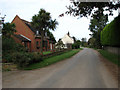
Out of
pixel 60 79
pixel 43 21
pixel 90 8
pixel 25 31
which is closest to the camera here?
pixel 60 79

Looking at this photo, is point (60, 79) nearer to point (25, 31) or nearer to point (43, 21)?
point (43, 21)

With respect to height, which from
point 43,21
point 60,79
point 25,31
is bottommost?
point 60,79

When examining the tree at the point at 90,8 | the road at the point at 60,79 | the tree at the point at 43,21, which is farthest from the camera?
the tree at the point at 43,21

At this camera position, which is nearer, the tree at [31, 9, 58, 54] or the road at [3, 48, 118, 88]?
the road at [3, 48, 118, 88]

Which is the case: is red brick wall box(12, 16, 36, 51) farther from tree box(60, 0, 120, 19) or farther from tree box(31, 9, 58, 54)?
tree box(60, 0, 120, 19)

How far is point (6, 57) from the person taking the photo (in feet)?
38.7

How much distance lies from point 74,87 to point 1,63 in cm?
846

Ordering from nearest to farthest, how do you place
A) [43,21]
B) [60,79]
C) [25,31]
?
[60,79] < [43,21] < [25,31]

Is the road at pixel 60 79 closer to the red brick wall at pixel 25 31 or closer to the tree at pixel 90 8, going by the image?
the tree at pixel 90 8

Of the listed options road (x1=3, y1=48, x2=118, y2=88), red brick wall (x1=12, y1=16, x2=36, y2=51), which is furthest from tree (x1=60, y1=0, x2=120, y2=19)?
red brick wall (x1=12, y1=16, x2=36, y2=51)

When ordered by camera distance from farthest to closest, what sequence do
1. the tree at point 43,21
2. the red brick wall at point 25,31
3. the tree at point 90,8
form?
the red brick wall at point 25,31 → the tree at point 43,21 → the tree at point 90,8

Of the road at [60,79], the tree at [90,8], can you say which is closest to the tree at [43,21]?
the tree at [90,8]

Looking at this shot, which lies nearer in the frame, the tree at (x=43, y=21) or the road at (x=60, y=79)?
the road at (x=60, y=79)

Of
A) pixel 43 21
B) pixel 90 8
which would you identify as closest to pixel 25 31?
pixel 43 21
